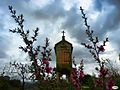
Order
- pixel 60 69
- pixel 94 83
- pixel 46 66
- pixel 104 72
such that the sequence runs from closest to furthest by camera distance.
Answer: pixel 104 72 → pixel 46 66 → pixel 94 83 → pixel 60 69

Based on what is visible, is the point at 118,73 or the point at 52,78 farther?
the point at 118,73

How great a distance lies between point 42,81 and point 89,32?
1230mm

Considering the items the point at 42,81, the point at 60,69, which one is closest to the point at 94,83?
the point at 42,81

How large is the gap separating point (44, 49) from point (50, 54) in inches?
5.9

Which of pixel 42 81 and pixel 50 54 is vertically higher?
pixel 50 54

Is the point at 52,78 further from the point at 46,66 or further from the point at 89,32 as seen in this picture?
the point at 89,32

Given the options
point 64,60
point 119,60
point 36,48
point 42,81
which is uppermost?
point 64,60

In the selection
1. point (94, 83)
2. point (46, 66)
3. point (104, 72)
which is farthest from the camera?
Result: point (94, 83)

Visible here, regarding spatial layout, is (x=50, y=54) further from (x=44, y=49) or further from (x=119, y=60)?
(x=119, y=60)

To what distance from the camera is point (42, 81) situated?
6.26 metres

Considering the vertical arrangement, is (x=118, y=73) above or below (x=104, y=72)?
above

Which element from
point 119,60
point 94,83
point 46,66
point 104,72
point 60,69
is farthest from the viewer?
point 60,69

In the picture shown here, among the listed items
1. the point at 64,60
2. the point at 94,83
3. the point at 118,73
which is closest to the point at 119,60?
the point at 118,73

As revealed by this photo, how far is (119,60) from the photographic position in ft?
54.1
